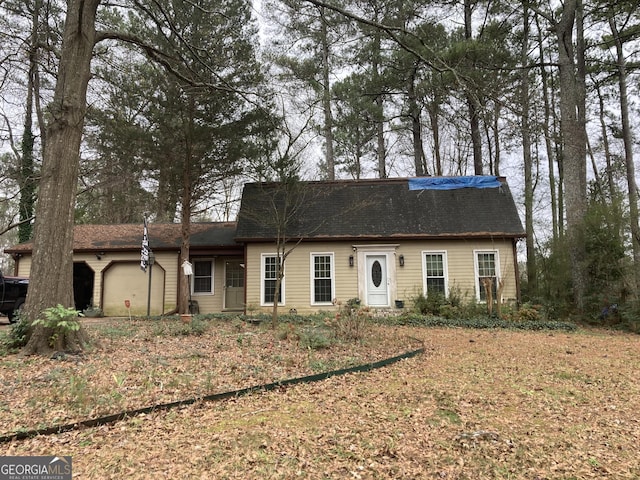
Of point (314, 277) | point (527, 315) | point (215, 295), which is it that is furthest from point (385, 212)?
point (215, 295)

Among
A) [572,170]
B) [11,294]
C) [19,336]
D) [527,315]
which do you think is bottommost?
[527,315]

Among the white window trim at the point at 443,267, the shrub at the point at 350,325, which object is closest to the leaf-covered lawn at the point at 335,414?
the shrub at the point at 350,325

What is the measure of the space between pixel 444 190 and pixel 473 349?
753 cm

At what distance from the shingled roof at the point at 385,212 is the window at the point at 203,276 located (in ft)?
7.49

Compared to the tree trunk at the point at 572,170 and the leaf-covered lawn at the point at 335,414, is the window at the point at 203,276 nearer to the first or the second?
the leaf-covered lawn at the point at 335,414

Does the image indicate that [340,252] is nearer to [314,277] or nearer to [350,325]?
[314,277]

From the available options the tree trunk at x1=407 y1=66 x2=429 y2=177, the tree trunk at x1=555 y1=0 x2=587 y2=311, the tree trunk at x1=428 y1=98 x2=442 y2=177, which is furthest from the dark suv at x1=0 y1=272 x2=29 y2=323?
the tree trunk at x1=428 y1=98 x2=442 y2=177

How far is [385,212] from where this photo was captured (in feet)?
41.4

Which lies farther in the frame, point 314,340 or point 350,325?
point 350,325

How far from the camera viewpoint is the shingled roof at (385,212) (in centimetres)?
1174

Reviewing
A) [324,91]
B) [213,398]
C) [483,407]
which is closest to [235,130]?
[324,91]

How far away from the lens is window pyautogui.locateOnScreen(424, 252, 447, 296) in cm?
1164

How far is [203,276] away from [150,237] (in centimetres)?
259

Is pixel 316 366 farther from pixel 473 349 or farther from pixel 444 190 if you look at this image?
pixel 444 190
